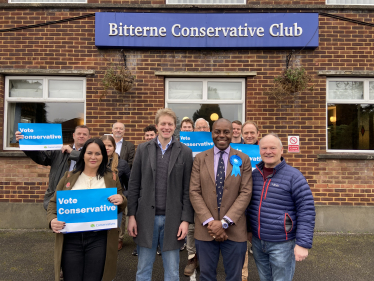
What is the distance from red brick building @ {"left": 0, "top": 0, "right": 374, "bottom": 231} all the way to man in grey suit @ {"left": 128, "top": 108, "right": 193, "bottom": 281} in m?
2.98

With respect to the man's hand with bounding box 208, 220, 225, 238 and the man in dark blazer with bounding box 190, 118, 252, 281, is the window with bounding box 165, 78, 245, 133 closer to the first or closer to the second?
the man in dark blazer with bounding box 190, 118, 252, 281

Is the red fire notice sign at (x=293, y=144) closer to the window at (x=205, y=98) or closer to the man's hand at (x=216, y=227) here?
the window at (x=205, y=98)

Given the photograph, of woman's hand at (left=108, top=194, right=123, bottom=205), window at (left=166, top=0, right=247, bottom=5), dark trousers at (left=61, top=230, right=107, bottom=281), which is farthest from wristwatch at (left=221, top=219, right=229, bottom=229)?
window at (left=166, top=0, right=247, bottom=5)

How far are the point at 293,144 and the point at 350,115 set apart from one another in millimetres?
1472

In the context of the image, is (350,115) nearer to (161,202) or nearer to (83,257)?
(161,202)

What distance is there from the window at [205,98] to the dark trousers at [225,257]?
3.50m

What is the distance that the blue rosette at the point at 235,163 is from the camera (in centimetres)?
237

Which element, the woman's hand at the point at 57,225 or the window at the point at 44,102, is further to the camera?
the window at the point at 44,102

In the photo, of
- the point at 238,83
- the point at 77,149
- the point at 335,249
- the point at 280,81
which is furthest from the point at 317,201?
the point at 77,149

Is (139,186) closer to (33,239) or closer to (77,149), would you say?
(77,149)

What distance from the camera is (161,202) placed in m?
2.47

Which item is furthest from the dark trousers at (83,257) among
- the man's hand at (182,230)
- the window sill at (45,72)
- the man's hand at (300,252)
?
the window sill at (45,72)

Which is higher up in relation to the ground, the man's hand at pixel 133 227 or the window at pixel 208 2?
the window at pixel 208 2

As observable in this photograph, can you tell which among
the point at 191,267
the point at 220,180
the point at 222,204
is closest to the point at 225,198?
the point at 222,204
